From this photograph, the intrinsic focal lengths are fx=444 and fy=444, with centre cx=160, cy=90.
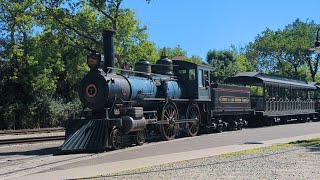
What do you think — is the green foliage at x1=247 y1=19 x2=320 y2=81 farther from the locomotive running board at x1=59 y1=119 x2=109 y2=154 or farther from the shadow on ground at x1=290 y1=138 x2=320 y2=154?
the locomotive running board at x1=59 y1=119 x2=109 y2=154

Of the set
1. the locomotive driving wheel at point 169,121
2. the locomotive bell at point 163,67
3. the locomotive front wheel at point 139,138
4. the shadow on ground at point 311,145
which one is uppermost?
the locomotive bell at point 163,67

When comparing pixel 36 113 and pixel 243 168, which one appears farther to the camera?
pixel 36 113

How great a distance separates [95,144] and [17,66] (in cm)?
2100

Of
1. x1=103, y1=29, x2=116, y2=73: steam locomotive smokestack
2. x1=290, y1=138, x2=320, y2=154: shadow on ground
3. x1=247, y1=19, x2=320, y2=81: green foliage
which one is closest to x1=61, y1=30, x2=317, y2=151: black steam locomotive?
x1=103, y1=29, x2=116, y2=73: steam locomotive smokestack

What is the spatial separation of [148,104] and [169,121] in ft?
4.50

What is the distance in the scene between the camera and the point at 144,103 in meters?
17.9

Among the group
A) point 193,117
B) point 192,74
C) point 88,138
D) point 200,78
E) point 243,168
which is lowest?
Result: point 243,168

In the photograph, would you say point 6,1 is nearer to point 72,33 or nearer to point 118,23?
point 72,33

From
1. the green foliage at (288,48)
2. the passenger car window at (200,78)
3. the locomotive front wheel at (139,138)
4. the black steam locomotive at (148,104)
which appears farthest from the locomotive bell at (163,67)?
the green foliage at (288,48)

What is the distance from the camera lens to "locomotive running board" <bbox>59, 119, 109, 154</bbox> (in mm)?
14451

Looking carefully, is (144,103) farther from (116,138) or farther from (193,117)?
(193,117)

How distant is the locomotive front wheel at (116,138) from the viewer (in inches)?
595

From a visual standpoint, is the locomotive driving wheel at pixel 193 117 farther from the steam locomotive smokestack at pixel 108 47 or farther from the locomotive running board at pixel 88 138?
the locomotive running board at pixel 88 138

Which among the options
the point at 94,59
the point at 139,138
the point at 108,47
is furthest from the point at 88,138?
the point at 108,47
